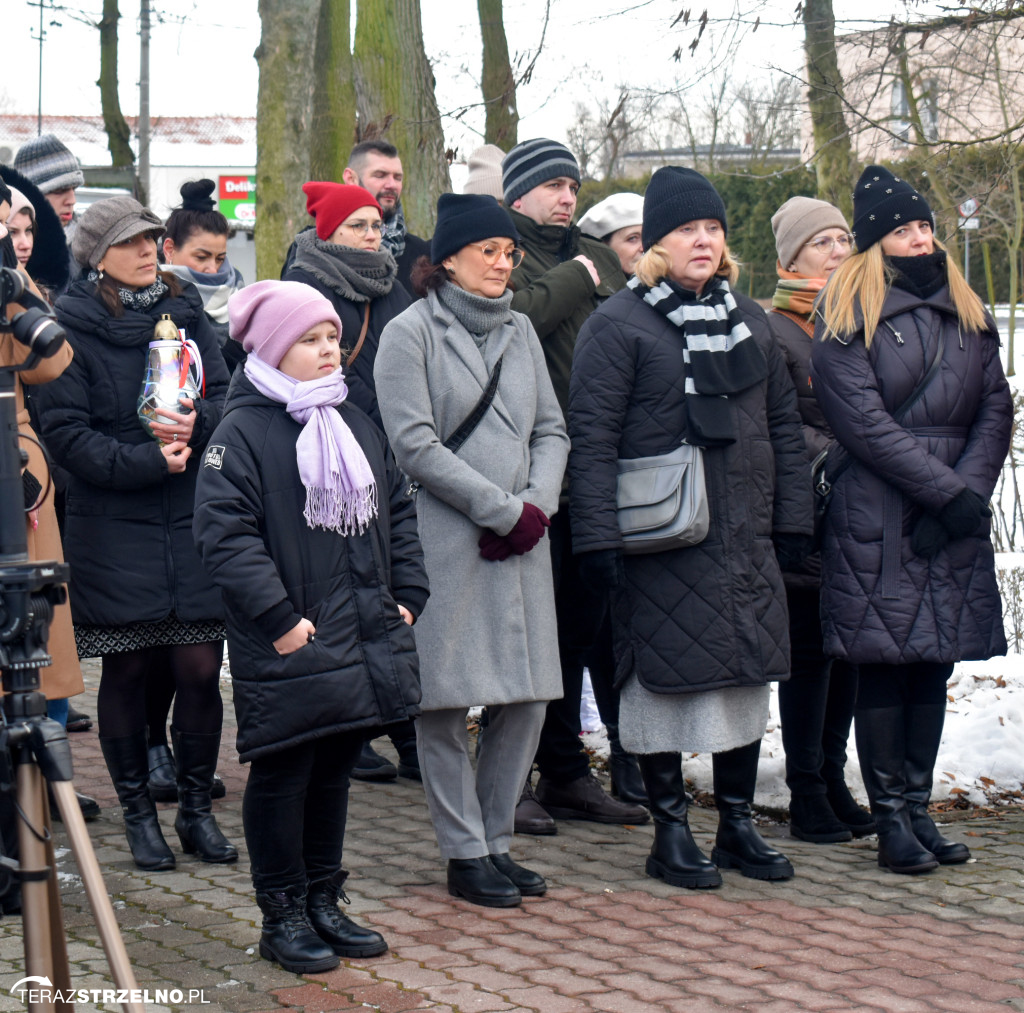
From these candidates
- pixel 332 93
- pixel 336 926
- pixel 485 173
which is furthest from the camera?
pixel 332 93

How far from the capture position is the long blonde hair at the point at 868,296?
4.80 meters

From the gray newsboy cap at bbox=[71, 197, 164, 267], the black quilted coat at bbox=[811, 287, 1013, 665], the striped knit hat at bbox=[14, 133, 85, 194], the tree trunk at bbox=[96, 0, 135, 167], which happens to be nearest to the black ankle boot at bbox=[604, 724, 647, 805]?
the black quilted coat at bbox=[811, 287, 1013, 665]

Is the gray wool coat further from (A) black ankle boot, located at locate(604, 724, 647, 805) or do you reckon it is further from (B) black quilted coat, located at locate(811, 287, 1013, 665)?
(A) black ankle boot, located at locate(604, 724, 647, 805)

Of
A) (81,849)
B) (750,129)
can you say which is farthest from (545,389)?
(750,129)

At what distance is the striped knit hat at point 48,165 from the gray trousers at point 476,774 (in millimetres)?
3207

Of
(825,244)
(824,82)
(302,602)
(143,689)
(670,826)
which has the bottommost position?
(670,826)

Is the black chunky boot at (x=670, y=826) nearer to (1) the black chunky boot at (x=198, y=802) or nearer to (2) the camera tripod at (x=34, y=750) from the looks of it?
(1) the black chunky boot at (x=198, y=802)

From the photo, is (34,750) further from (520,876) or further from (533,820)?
(533,820)

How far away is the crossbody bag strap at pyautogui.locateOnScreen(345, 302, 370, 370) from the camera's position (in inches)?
207

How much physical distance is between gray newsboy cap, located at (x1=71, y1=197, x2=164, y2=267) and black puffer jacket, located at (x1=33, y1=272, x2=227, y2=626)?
12cm

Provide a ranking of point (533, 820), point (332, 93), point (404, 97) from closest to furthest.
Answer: point (533, 820) → point (404, 97) → point (332, 93)

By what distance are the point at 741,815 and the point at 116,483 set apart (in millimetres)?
2228

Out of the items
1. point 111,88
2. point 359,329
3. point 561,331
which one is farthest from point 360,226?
point 111,88

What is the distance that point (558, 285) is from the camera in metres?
5.23
